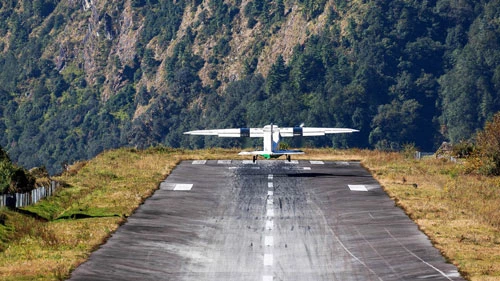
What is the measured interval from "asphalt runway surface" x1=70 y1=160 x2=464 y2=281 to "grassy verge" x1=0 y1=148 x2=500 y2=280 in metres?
0.74

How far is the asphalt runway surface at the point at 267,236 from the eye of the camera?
36.5m

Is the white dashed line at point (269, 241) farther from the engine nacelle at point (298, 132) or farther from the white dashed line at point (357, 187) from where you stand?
the engine nacelle at point (298, 132)

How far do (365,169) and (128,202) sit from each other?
23239 mm

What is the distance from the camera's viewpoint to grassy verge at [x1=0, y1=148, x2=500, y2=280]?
3853 cm

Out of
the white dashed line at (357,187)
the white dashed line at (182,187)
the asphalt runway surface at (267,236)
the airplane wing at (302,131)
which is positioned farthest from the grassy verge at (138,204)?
the airplane wing at (302,131)

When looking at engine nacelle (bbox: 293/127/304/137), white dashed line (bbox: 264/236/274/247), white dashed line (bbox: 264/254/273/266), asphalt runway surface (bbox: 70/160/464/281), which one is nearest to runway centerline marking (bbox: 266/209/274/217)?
asphalt runway surface (bbox: 70/160/464/281)

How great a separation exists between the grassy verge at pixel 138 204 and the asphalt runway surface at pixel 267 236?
2.42 ft

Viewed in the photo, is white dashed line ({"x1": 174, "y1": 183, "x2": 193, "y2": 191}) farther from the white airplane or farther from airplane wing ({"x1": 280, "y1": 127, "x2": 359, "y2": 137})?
airplane wing ({"x1": 280, "y1": 127, "x2": 359, "y2": 137})

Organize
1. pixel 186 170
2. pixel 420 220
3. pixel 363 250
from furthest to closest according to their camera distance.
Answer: pixel 186 170 → pixel 420 220 → pixel 363 250

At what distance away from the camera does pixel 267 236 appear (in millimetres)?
44406

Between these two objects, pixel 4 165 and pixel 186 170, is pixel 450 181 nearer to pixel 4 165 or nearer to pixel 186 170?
pixel 186 170

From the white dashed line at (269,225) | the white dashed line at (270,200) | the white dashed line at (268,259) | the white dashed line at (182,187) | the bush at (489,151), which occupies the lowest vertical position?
the white dashed line at (268,259)

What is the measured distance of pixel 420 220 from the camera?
48781 millimetres

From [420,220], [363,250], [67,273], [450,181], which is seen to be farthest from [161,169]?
[67,273]
